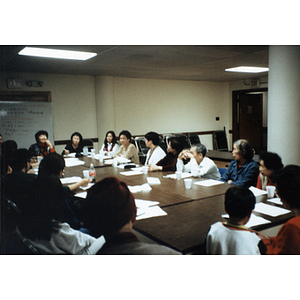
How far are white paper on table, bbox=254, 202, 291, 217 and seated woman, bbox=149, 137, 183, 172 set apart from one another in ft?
4.76

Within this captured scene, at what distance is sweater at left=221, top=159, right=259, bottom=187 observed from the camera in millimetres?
2635

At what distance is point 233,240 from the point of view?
1529mm

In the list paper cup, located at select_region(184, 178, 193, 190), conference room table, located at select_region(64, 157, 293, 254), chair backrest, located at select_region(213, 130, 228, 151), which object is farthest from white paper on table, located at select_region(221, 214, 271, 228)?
chair backrest, located at select_region(213, 130, 228, 151)

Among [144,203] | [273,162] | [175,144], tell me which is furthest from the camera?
[175,144]

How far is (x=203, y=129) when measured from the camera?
339 inches

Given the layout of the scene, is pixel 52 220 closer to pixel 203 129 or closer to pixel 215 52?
pixel 215 52

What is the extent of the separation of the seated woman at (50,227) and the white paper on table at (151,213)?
34 centimetres

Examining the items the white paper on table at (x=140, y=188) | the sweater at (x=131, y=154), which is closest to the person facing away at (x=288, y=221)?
the white paper on table at (x=140, y=188)

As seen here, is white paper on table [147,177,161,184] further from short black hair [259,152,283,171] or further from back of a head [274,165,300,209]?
back of a head [274,165,300,209]

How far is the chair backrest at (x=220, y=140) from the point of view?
8695mm

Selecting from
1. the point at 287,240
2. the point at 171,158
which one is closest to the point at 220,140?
the point at 171,158

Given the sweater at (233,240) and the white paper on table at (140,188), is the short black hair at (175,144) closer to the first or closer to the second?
the white paper on table at (140,188)

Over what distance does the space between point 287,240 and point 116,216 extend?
3.05 ft

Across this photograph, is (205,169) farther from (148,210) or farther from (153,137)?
(148,210)
